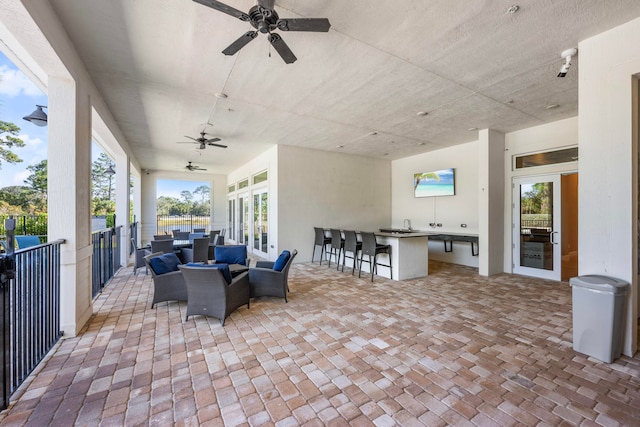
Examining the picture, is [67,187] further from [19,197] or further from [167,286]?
[19,197]

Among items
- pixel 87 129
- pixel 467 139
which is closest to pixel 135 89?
pixel 87 129

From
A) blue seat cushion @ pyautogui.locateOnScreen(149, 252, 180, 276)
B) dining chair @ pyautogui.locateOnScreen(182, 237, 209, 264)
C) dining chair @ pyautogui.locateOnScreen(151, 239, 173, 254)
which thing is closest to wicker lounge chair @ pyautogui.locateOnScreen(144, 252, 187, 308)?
blue seat cushion @ pyautogui.locateOnScreen(149, 252, 180, 276)

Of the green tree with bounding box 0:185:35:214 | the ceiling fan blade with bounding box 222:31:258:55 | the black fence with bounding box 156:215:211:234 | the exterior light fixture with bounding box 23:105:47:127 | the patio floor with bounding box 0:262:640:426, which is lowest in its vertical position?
the patio floor with bounding box 0:262:640:426

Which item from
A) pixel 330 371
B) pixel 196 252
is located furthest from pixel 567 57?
pixel 196 252

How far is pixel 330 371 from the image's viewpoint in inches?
90.2

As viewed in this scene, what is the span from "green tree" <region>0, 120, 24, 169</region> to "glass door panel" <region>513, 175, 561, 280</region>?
12691mm

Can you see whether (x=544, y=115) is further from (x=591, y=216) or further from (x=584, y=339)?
(x=584, y=339)

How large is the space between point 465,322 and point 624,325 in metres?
1.36

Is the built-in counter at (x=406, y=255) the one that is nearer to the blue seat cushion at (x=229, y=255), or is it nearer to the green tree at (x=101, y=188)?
the blue seat cushion at (x=229, y=255)

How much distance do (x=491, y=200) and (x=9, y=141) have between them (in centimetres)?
1225

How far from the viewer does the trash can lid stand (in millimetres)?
2383

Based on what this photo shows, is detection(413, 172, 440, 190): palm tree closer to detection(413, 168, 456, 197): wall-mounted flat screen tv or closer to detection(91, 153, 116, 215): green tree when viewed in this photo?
detection(413, 168, 456, 197): wall-mounted flat screen tv

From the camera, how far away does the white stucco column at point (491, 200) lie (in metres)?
5.64

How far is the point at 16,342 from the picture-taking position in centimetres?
216
